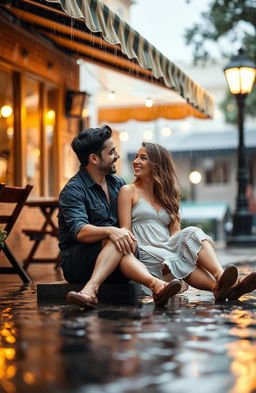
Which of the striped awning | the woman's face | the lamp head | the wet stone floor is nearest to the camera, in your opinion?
the wet stone floor

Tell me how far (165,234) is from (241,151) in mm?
10371

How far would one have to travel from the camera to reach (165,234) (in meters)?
5.86

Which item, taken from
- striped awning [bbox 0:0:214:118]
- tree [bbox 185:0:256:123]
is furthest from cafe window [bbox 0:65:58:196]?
tree [bbox 185:0:256:123]

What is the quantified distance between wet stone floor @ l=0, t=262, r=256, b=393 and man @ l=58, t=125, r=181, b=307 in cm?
20

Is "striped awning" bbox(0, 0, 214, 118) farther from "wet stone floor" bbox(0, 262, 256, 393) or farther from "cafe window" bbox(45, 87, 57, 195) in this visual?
"wet stone floor" bbox(0, 262, 256, 393)

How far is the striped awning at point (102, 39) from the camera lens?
647 centimetres

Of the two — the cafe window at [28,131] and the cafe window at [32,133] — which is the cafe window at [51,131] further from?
the cafe window at [32,133]

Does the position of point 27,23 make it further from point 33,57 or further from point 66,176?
point 66,176

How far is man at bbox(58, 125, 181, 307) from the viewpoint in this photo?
200 inches

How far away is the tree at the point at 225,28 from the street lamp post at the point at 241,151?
5.00 meters

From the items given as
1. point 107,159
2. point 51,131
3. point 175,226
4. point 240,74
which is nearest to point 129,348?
point 107,159

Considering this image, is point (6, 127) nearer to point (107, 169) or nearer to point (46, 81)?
point (46, 81)

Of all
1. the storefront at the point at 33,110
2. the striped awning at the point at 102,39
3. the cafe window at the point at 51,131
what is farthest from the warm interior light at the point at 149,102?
the cafe window at the point at 51,131

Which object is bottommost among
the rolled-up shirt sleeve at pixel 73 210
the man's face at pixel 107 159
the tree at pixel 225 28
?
the rolled-up shirt sleeve at pixel 73 210
